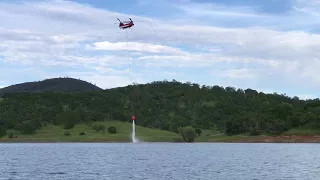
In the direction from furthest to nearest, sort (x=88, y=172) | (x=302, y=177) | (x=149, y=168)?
(x=149, y=168) → (x=88, y=172) → (x=302, y=177)

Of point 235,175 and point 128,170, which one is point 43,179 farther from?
point 235,175

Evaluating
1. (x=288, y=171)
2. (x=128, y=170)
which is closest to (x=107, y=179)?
(x=128, y=170)

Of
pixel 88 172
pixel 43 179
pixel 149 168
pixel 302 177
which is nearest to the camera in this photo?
pixel 43 179

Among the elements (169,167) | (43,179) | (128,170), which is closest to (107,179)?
(43,179)

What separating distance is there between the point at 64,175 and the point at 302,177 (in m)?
35.4

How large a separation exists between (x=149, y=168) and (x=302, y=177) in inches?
1081

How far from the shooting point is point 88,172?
9350 cm

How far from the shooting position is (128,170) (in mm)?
97312

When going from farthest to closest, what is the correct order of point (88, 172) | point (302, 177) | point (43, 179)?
1. point (88, 172)
2. point (302, 177)
3. point (43, 179)

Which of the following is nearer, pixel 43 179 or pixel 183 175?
pixel 43 179

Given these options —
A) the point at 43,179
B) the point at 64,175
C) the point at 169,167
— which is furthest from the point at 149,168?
the point at 43,179

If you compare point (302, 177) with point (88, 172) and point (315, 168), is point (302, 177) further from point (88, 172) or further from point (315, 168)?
point (88, 172)

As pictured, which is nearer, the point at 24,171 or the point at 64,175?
the point at 64,175

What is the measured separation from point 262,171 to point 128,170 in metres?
22.3
